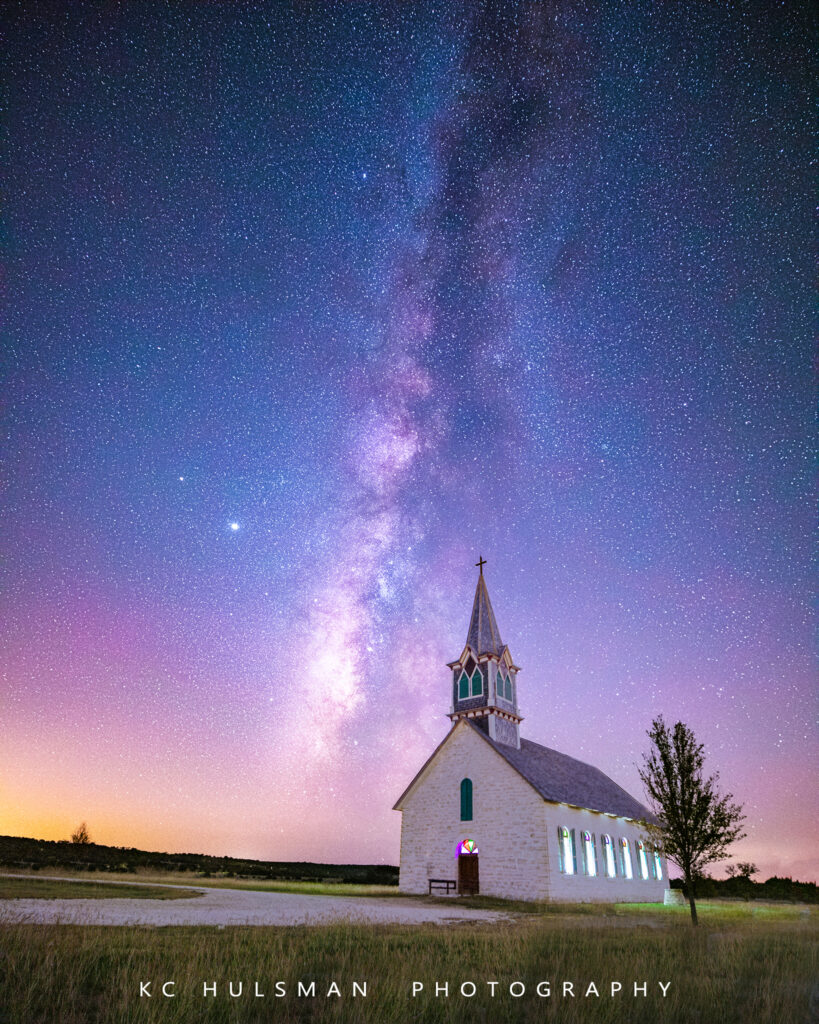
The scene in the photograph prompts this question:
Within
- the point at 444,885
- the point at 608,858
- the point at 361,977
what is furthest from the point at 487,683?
the point at 361,977

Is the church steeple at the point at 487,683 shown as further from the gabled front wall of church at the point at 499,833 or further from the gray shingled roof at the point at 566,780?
the gabled front wall of church at the point at 499,833

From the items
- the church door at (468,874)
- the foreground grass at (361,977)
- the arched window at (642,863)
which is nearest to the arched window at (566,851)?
the church door at (468,874)

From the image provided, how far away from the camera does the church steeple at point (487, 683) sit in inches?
1606

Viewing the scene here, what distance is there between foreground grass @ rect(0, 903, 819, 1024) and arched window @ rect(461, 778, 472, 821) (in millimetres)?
26119

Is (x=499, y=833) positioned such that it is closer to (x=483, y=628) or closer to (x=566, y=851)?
(x=566, y=851)

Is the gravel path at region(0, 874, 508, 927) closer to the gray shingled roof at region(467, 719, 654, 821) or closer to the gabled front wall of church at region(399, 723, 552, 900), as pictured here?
the gabled front wall of church at region(399, 723, 552, 900)

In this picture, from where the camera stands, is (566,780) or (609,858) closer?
(609,858)

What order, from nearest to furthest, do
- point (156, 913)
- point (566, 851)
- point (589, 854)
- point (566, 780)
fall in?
point (156, 913) → point (566, 851) → point (589, 854) → point (566, 780)

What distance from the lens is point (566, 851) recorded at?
34.9 meters

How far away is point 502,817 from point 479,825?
1.67 meters

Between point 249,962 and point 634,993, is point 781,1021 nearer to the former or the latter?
point 634,993

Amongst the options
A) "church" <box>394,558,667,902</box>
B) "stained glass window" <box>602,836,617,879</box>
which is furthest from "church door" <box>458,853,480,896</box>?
"stained glass window" <box>602,836,617,879</box>

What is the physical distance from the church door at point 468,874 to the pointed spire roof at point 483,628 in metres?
12.1

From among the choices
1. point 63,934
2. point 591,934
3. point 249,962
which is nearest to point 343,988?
point 249,962
